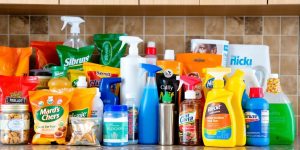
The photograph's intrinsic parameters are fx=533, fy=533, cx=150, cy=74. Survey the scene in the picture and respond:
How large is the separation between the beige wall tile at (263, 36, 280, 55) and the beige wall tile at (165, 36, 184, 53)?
356 mm

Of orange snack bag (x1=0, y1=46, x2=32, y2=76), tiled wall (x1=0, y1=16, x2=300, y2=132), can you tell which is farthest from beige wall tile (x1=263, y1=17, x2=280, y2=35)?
orange snack bag (x1=0, y1=46, x2=32, y2=76)

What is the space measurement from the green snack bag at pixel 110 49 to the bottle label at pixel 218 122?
0.50 m

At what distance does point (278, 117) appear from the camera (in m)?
1.95

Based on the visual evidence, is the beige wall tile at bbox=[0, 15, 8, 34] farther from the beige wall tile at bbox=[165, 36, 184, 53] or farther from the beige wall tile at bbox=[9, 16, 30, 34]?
the beige wall tile at bbox=[165, 36, 184, 53]

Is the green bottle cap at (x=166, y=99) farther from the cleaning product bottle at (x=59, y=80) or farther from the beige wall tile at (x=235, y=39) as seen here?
the beige wall tile at (x=235, y=39)

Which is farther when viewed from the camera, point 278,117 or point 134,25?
point 134,25

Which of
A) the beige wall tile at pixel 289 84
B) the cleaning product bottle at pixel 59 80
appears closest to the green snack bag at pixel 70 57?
the cleaning product bottle at pixel 59 80

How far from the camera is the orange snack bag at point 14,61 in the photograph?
82.4 inches

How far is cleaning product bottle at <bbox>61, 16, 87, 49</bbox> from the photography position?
7.04ft

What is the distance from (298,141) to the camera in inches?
80.9

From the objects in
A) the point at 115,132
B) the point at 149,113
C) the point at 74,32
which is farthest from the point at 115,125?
the point at 74,32

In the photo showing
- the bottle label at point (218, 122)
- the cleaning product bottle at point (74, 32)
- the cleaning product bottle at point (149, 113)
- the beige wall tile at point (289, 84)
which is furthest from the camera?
the beige wall tile at point (289, 84)

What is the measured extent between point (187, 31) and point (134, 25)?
23 cm

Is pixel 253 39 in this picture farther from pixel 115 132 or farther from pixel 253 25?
pixel 115 132
